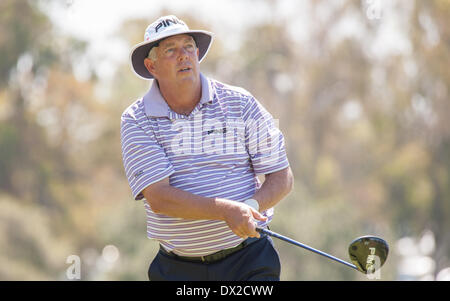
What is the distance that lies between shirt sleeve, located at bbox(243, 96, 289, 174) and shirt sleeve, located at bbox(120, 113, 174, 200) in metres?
0.47

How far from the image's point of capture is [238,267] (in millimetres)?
4199

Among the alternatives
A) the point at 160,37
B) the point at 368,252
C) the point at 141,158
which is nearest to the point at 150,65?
the point at 160,37

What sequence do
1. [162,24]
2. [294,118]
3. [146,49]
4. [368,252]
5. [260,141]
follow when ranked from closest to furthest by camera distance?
[368,252] < [260,141] < [162,24] < [146,49] < [294,118]

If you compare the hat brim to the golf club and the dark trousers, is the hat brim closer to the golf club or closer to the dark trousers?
the dark trousers

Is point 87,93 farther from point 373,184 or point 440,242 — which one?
point 440,242

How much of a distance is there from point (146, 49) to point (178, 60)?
322 millimetres

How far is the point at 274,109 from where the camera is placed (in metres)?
27.5

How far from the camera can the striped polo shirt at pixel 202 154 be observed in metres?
4.19

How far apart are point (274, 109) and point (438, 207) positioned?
6.50 metres

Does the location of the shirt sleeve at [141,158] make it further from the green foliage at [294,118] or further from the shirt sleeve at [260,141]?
the green foliage at [294,118]

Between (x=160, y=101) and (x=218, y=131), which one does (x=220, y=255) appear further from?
(x=160, y=101)

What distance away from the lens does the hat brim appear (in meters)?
4.50

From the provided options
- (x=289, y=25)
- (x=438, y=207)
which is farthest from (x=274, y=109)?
(x=438, y=207)

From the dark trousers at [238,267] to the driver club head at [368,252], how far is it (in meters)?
0.43
